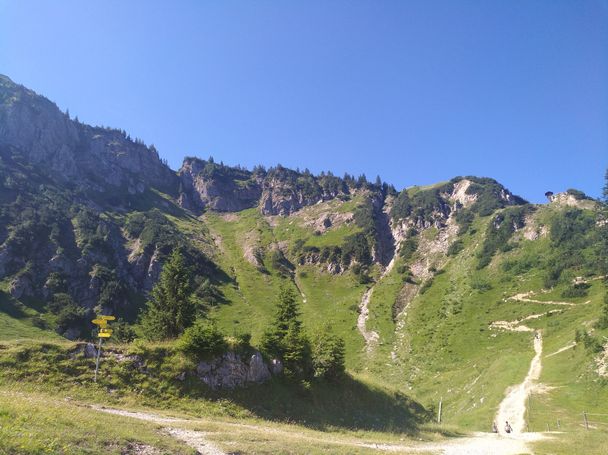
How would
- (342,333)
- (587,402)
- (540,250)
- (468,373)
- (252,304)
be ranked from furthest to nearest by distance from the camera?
1. (252,304)
2. (540,250)
3. (342,333)
4. (468,373)
5. (587,402)

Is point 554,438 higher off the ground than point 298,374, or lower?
lower

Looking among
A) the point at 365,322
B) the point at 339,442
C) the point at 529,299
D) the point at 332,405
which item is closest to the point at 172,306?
the point at 332,405

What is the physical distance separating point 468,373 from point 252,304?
313ft

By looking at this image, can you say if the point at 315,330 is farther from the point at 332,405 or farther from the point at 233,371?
the point at 233,371

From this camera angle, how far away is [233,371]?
33.8m

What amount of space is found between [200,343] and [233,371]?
3881mm

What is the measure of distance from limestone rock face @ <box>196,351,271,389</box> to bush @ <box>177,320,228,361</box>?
75cm

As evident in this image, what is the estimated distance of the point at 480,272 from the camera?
149m

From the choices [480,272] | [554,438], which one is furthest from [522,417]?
[480,272]

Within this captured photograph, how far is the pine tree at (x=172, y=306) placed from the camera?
40.2 m

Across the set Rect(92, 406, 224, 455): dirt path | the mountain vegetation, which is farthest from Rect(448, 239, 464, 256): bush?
Rect(92, 406, 224, 455): dirt path

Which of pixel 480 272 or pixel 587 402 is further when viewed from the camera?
pixel 480 272

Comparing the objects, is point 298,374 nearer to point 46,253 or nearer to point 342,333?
point 342,333

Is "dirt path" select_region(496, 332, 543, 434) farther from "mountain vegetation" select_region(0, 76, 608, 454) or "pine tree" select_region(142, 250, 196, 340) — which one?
"pine tree" select_region(142, 250, 196, 340)
